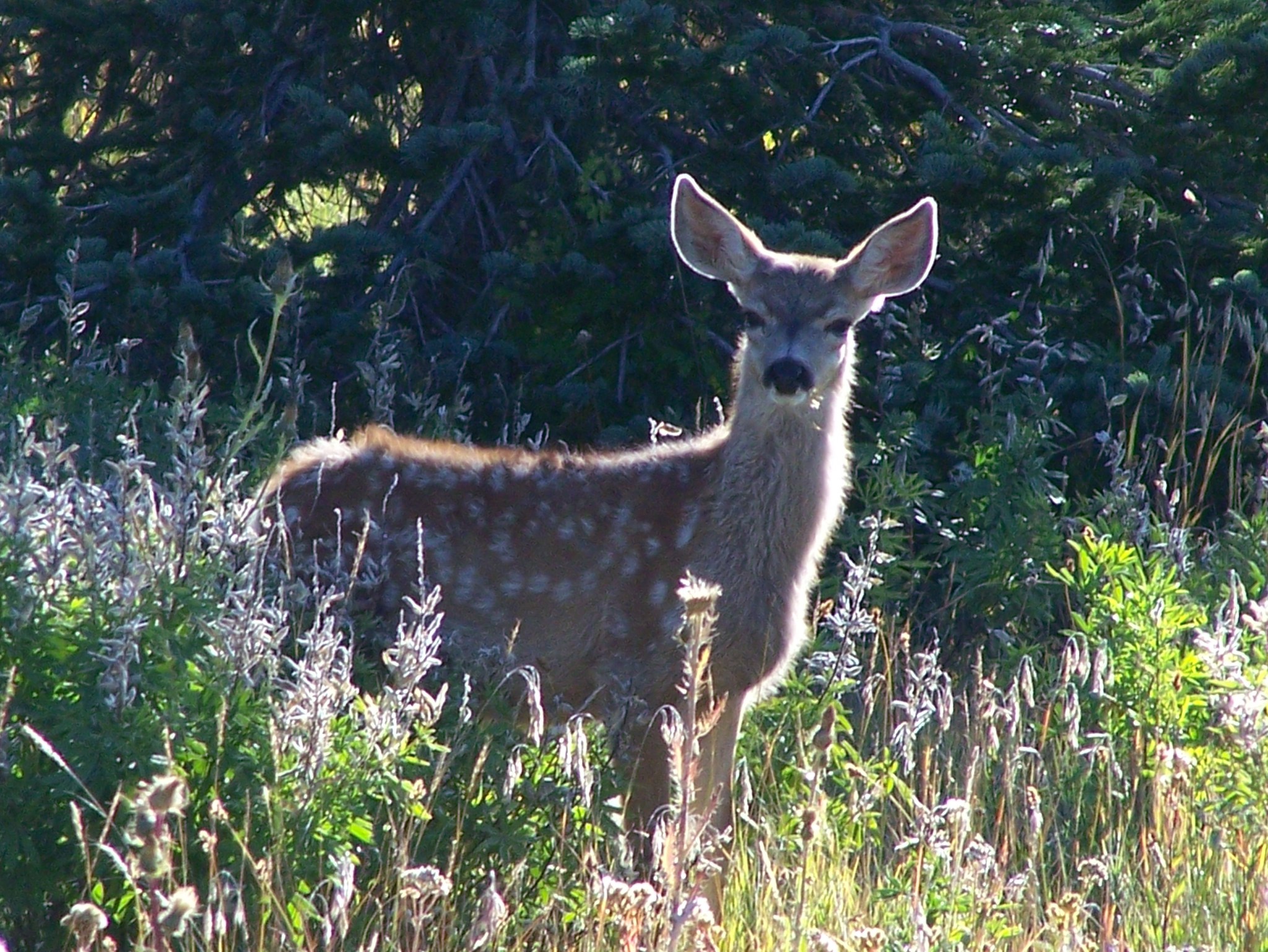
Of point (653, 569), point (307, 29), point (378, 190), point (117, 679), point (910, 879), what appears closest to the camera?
point (117, 679)

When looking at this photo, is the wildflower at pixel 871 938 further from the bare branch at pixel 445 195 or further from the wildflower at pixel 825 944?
the bare branch at pixel 445 195

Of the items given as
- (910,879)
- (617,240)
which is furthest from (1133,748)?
(617,240)

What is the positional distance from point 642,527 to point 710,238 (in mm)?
1263

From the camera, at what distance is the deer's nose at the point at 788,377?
5.37 meters

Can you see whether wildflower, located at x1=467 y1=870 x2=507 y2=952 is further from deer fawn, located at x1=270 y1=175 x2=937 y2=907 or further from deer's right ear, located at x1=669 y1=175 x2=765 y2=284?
deer's right ear, located at x1=669 y1=175 x2=765 y2=284

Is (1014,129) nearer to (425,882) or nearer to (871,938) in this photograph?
(871,938)

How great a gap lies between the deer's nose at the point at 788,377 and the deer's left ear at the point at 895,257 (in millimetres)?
485

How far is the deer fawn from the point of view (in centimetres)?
508

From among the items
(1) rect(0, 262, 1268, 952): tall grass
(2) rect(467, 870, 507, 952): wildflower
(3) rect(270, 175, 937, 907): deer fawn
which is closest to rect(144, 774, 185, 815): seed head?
(1) rect(0, 262, 1268, 952): tall grass

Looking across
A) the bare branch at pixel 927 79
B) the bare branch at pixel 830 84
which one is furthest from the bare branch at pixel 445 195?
Answer: the bare branch at pixel 927 79

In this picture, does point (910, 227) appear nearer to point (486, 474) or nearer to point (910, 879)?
point (486, 474)

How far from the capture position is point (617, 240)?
7.05 meters

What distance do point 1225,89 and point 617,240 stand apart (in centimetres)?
257

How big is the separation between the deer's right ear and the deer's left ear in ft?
1.21
